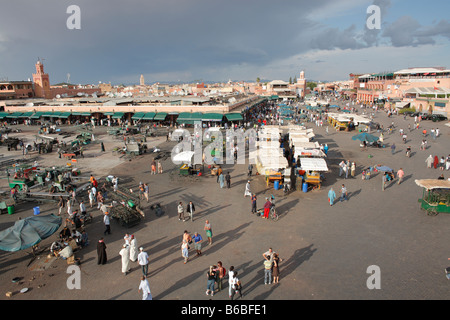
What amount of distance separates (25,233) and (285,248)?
9151 mm

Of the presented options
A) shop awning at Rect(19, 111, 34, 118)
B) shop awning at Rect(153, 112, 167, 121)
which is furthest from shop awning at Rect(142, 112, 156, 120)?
shop awning at Rect(19, 111, 34, 118)

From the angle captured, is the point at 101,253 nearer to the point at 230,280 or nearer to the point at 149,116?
the point at 230,280

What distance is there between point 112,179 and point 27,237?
301 inches

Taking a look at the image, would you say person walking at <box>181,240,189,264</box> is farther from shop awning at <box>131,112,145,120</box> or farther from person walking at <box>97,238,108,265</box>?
shop awning at <box>131,112,145,120</box>

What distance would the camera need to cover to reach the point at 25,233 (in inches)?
367

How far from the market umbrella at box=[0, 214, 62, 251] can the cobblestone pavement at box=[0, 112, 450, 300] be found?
1.00m

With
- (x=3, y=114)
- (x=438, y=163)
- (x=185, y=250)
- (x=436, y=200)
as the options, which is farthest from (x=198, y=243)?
(x=3, y=114)

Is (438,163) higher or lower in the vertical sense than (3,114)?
lower

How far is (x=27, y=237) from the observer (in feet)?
30.3

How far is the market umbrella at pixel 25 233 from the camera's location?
900 centimetres

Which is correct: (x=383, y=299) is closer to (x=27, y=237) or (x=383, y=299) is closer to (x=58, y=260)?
(x=58, y=260)
